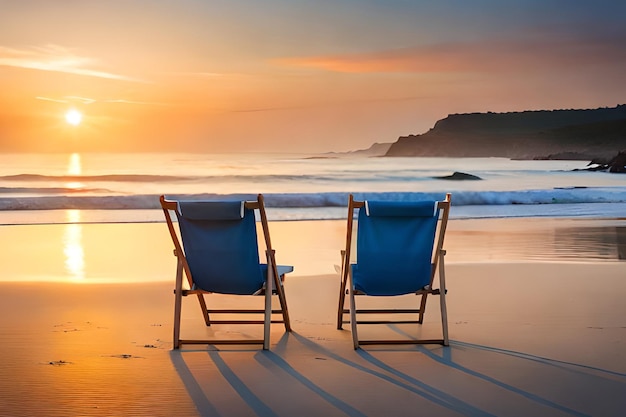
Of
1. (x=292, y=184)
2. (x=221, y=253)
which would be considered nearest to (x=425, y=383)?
(x=221, y=253)

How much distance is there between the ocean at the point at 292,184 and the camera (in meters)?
14.8

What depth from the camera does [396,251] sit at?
12.8 ft

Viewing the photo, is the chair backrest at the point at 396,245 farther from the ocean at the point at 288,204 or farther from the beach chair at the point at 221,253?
the ocean at the point at 288,204

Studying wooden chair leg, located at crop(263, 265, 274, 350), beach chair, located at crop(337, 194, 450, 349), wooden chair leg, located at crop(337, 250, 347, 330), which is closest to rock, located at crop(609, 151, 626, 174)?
wooden chair leg, located at crop(337, 250, 347, 330)

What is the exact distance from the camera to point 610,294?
17.4 ft

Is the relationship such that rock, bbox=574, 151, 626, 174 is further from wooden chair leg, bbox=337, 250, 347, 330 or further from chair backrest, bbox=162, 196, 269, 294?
chair backrest, bbox=162, 196, 269, 294

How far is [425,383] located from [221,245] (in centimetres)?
121

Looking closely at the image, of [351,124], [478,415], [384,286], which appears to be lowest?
[478,415]

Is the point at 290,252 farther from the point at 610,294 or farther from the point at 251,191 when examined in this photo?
the point at 251,191

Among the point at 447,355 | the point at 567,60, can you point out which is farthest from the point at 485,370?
the point at 567,60

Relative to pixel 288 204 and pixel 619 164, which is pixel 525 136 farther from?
pixel 288 204

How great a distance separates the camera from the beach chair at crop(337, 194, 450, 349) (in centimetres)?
384

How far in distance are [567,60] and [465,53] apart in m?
3.11

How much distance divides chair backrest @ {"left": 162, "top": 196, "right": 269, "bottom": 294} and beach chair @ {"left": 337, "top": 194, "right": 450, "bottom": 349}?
49 centimetres
